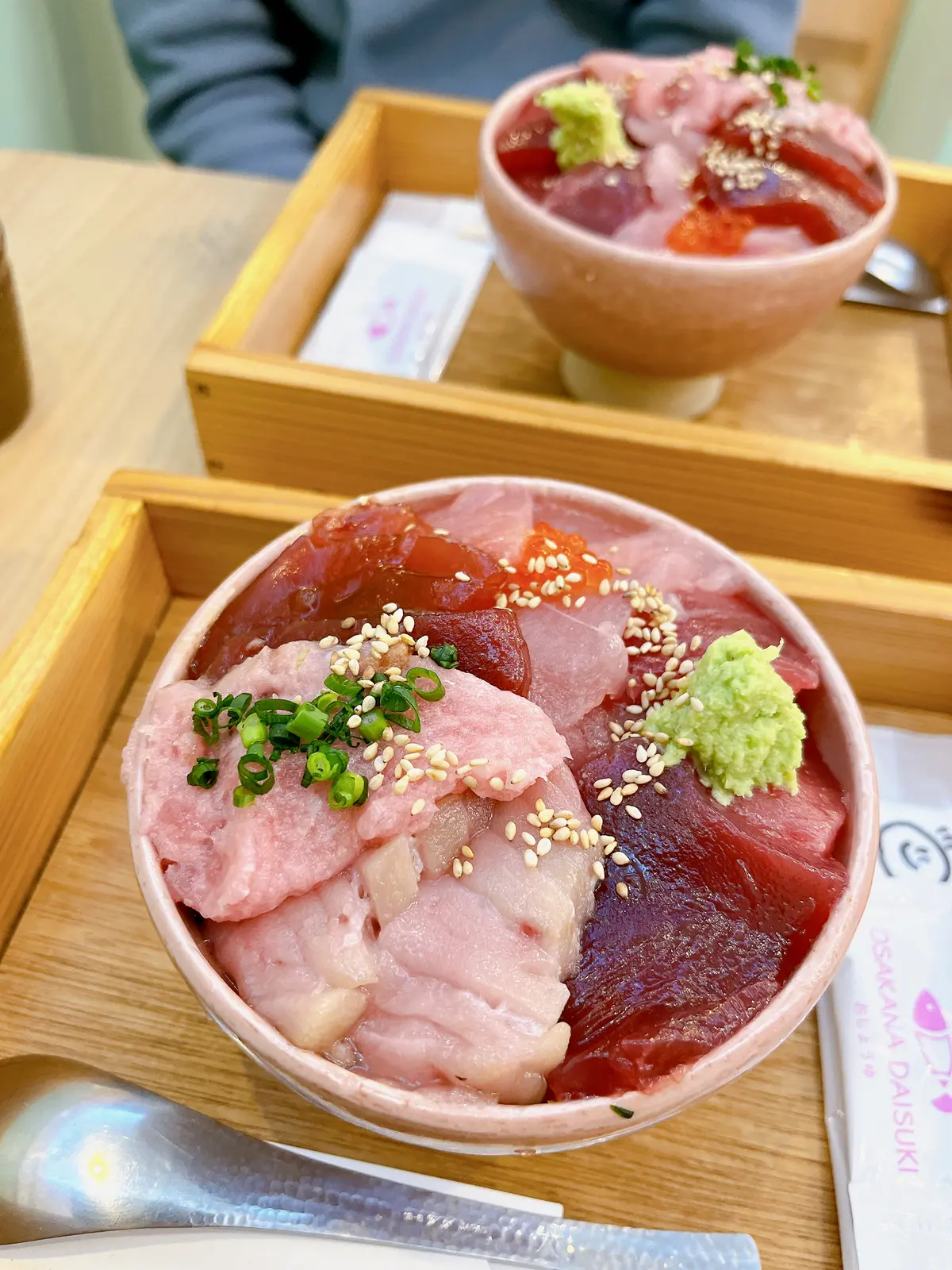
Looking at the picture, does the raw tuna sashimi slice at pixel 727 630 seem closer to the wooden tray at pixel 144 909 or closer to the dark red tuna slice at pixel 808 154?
the wooden tray at pixel 144 909

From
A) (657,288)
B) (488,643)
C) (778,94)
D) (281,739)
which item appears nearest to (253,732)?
(281,739)

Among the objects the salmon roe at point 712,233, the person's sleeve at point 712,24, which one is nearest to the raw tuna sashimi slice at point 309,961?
the salmon roe at point 712,233

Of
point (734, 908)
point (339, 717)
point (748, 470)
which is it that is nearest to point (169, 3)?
point (748, 470)

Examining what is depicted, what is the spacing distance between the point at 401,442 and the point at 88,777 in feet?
2.44

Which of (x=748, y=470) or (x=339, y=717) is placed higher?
(x=339, y=717)

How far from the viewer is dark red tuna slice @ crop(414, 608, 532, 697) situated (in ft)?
3.15

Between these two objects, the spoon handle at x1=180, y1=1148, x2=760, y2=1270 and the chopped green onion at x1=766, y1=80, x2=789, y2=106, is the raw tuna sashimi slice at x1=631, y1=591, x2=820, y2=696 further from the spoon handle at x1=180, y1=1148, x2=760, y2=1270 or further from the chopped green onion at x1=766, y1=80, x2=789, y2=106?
the chopped green onion at x1=766, y1=80, x2=789, y2=106

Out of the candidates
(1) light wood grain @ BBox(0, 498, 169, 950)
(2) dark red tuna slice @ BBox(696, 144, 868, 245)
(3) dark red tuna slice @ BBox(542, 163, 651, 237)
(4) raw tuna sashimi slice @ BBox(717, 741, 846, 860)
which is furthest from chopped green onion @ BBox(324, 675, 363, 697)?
(2) dark red tuna slice @ BBox(696, 144, 868, 245)

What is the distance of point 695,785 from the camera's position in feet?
3.08

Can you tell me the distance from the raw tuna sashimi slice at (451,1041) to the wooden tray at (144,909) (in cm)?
30

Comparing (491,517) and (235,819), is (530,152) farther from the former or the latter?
(235,819)

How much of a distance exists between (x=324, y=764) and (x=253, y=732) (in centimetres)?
8

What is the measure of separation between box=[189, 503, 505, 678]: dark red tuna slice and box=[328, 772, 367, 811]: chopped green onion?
22 centimetres

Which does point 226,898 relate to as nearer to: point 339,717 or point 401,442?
point 339,717
